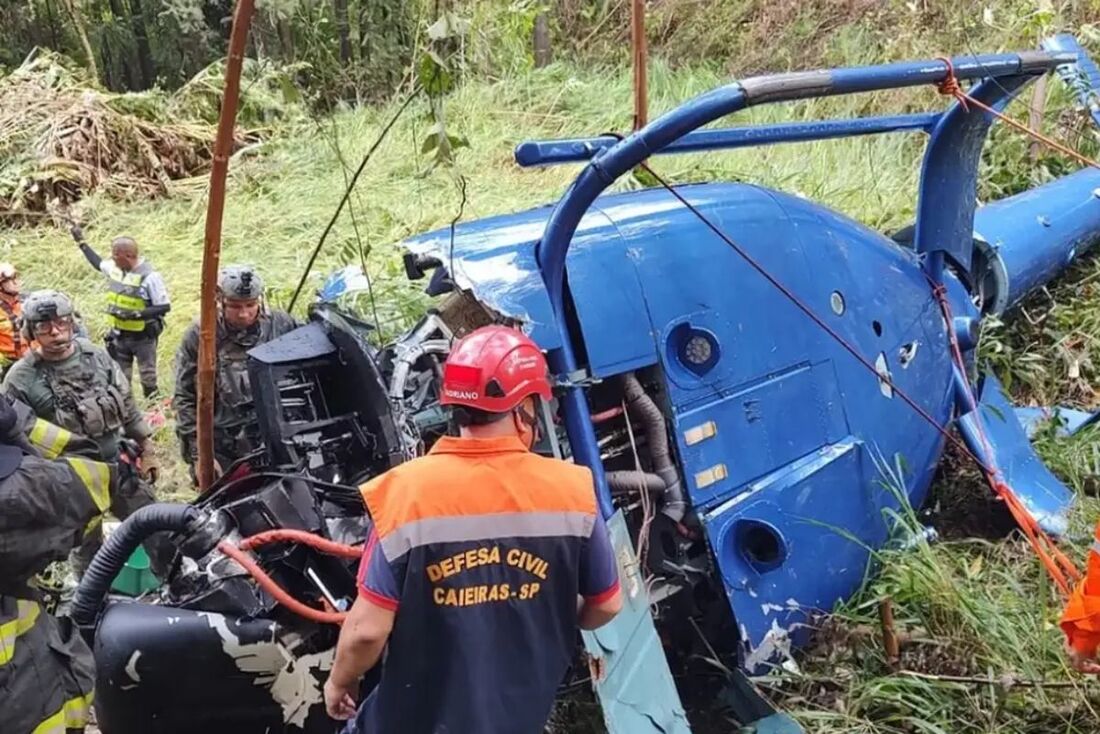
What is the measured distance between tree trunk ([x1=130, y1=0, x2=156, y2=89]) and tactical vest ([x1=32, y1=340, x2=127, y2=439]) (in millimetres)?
15535

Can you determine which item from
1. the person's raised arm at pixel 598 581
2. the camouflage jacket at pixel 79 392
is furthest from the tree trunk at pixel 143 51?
the person's raised arm at pixel 598 581

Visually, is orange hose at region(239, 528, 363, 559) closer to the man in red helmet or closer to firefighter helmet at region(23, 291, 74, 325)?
the man in red helmet

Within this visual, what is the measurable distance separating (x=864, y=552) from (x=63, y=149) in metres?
11.6

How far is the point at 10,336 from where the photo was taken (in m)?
7.08

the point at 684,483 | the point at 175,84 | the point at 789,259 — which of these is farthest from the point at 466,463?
the point at 175,84

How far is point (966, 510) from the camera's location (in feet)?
14.5

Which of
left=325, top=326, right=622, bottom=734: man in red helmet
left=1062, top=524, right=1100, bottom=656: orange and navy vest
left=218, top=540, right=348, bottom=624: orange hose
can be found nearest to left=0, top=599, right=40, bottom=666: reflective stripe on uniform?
left=218, top=540, right=348, bottom=624: orange hose

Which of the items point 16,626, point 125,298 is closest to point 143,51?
point 125,298

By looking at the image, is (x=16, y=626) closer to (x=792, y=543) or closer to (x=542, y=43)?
(x=792, y=543)

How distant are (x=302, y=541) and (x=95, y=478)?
60cm

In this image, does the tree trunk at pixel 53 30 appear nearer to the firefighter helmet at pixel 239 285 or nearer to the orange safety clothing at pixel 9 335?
the orange safety clothing at pixel 9 335

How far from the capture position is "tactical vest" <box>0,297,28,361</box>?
7.06 meters

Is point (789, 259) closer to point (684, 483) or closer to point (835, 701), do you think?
point (684, 483)

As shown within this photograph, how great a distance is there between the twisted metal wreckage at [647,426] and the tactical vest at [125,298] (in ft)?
12.8
